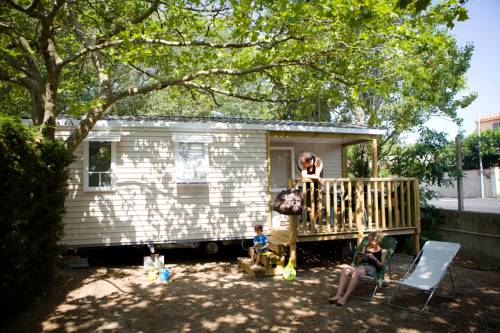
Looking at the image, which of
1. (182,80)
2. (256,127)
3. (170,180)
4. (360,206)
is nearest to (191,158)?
(170,180)

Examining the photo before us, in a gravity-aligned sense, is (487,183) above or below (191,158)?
below

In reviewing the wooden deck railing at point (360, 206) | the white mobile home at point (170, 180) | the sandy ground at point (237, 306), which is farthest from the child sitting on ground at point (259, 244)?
the white mobile home at point (170, 180)

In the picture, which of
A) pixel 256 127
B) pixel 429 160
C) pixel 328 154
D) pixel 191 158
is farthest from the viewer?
pixel 328 154

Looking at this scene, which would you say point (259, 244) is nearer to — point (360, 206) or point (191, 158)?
point (360, 206)

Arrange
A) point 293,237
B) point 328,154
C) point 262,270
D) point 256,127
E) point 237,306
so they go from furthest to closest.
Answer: point 328,154
point 256,127
point 293,237
point 262,270
point 237,306

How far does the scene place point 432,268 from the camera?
543 centimetres

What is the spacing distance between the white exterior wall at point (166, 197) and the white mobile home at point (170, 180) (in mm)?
21

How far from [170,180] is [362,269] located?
4.59 metres

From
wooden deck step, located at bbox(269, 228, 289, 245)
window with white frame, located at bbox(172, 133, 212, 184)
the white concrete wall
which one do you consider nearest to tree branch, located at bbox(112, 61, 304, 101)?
window with white frame, located at bbox(172, 133, 212, 184)

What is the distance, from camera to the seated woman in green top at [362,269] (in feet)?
17.3

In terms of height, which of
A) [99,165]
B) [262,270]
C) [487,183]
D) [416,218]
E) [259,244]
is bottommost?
[262,270]

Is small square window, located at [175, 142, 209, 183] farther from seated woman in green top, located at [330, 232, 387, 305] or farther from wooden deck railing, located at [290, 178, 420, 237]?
seated woman in green top, located at [330, 232, 387, 305]

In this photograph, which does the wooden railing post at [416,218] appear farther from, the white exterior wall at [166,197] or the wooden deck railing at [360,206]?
the white exterior wall at [166,197]

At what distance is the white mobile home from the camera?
7730 mm
